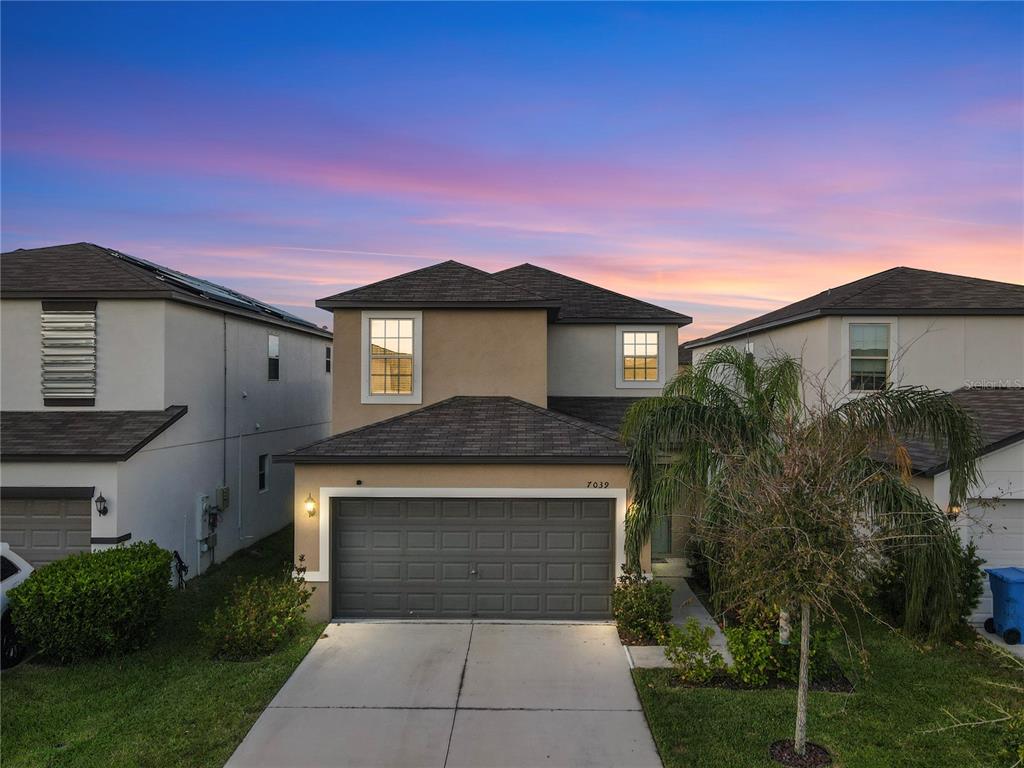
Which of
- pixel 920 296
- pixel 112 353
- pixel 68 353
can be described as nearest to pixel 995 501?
pixel 920 296

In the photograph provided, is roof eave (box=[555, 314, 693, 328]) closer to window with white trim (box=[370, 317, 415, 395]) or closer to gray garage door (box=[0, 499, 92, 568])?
window with white trim (box=[370, 317, 415, 395])

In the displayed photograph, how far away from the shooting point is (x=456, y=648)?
28.0ft

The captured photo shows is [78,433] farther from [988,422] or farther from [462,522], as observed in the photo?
[988,422]

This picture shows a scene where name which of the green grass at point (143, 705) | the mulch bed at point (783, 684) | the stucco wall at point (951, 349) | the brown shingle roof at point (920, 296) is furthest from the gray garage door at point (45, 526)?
the brown shingle roof at point (920, 296)

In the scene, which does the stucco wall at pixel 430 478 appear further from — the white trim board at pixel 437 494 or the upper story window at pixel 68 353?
the upper story window at pixel 68 353

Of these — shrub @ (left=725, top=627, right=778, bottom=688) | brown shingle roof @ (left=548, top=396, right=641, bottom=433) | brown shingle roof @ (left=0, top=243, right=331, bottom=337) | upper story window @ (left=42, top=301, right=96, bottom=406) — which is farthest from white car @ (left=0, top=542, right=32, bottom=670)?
brown shingle roof @ (left=548, top=396, right=641, bottom=433)

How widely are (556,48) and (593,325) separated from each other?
6.46 m

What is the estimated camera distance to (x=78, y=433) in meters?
10.3

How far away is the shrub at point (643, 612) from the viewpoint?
8.71 metres

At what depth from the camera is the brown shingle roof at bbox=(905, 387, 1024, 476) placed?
30.6 feet

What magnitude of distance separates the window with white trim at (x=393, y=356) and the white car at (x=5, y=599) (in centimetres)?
647

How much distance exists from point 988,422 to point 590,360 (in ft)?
27.2

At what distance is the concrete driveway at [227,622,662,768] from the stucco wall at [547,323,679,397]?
7137 mm

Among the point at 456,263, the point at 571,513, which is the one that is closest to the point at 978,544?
the point at 571,513
